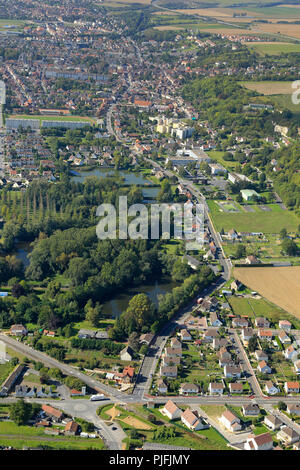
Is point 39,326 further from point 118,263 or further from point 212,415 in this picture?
point 212,415

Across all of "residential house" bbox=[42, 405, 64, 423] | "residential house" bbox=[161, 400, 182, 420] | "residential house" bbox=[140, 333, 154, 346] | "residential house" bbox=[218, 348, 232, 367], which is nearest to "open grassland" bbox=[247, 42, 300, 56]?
"residential house" bbox=[140, 333, 154, 346]

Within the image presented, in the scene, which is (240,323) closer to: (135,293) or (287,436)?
(135,293)

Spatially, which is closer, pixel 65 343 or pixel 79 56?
pixel 65 343

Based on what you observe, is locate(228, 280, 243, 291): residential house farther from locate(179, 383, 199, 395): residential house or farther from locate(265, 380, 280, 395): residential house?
locate(179, 383, 199, 395): residential house

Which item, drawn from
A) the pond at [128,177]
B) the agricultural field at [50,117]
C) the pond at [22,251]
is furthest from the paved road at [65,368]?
the agricultural field at [50,117]

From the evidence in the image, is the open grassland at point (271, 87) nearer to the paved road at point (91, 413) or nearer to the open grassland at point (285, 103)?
the open grassland at point (285, 103)

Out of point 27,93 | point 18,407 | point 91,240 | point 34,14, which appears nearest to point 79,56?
point 27,93
